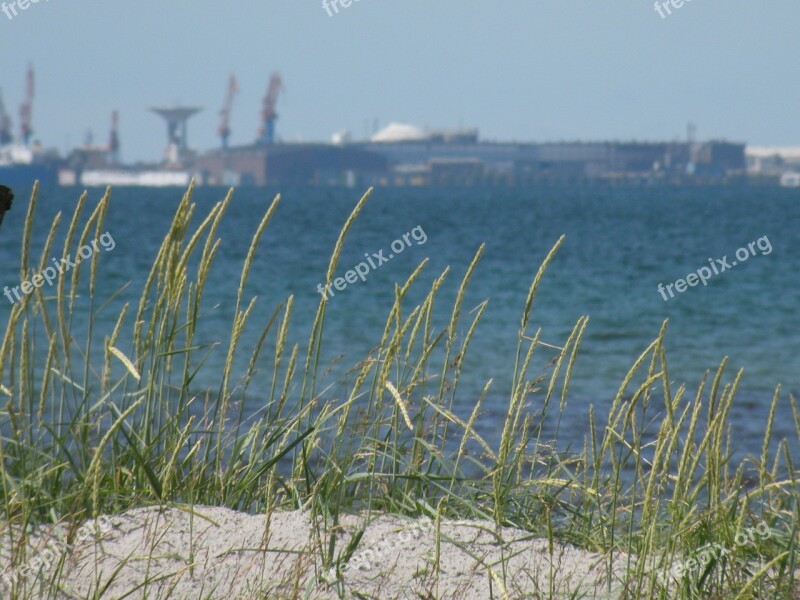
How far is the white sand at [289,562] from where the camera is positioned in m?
2.46

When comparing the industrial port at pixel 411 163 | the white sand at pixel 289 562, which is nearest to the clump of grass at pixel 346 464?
the white sand at pixel 289 562

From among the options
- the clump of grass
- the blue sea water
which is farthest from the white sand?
the blue sea water

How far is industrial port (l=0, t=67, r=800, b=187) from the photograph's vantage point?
154 m

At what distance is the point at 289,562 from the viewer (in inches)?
102

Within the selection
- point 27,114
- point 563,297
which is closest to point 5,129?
point 27,114

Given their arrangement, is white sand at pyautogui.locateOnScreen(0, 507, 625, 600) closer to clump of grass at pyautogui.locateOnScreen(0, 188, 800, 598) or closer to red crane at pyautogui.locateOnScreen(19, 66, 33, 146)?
clump of grass at pyautogui.locateOnScreen(0, 188, 800, 598)

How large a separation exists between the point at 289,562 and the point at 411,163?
16184 cm

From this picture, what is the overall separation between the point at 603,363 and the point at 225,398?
905cm

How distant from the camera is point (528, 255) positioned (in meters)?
29.7

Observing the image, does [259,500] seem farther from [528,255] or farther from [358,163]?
[358,163]

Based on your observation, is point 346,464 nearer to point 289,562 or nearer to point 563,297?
point 289,562

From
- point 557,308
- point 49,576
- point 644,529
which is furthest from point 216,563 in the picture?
point 557,308

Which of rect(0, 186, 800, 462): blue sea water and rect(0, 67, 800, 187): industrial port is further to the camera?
rect(0, 67, 800, 187): industrial port

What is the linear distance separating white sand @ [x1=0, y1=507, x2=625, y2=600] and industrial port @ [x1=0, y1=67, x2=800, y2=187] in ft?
501
